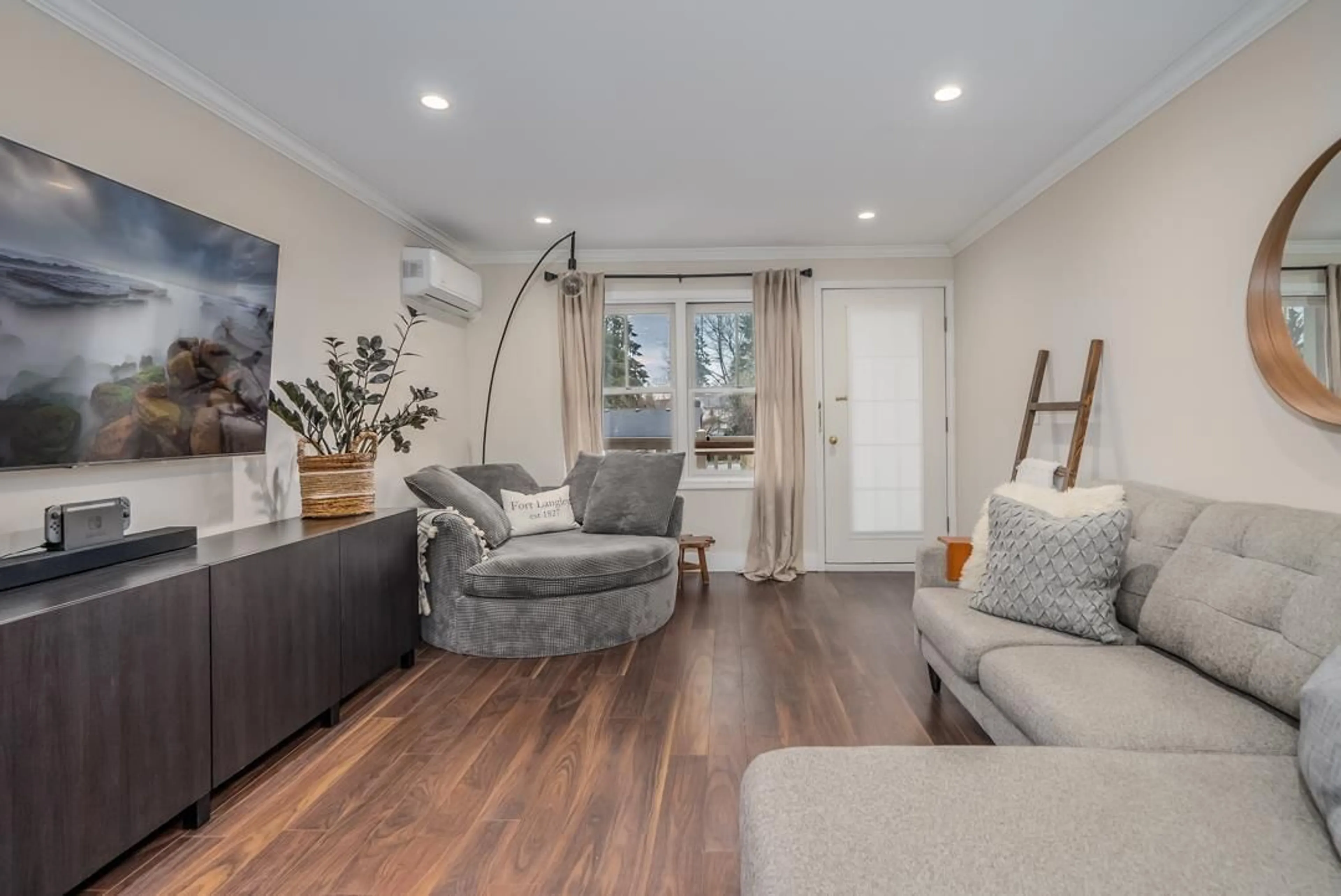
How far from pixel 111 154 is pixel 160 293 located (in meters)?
0.46

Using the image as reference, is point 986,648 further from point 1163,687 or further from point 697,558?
point 697,558

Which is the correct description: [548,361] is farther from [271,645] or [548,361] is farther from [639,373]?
[271,645]

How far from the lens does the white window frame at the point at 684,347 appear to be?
4.55 m

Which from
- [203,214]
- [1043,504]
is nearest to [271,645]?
[203,214]

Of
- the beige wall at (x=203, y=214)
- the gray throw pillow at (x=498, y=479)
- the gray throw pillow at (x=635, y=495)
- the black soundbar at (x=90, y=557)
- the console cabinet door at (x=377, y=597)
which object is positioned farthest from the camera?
the gray throw pillow at (x=498, y=479)

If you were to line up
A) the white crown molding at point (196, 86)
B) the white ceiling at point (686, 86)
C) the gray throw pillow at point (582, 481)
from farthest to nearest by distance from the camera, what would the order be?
the gray throw pillow at point (582, 481) < the white ceiling at point (686, 86) < the white crown molding at point (196, 86)

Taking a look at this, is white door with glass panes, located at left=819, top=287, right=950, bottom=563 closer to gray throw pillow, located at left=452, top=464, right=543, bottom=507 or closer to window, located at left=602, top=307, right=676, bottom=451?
window, located at left=602, top=307, right=676, bottom=451

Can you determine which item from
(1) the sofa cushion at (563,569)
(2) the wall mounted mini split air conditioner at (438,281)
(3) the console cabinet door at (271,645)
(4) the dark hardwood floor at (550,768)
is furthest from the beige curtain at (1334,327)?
(2) the wall mounted mini split air conditioner at (438,281)

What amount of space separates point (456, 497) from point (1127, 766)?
2809 millimetres

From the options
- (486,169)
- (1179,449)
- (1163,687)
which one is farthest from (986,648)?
(486,169)

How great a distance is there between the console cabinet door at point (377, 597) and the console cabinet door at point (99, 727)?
0.66m

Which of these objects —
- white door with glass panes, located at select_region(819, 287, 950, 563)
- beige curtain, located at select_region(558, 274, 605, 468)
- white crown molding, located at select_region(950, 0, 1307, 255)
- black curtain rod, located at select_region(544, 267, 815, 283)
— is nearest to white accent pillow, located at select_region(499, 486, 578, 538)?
beige curtain, located at select_region(558, 274, 605, 468)

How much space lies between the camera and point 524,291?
4520 mm

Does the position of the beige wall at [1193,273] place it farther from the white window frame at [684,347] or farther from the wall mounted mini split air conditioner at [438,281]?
the wall mounted mini split air conditioner at [438,281]
